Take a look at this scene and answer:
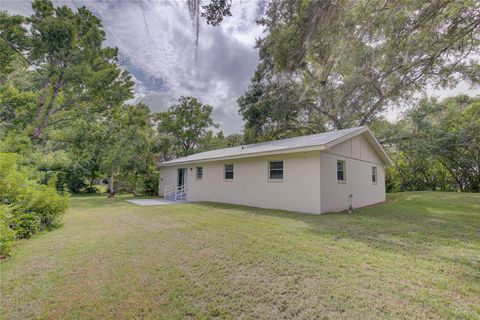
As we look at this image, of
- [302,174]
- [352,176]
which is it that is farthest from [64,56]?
[352,176]

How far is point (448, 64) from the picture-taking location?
625cm

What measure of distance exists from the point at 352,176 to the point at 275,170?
360 cm

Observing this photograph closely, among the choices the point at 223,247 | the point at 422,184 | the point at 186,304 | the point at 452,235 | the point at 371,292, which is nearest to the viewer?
the point at 186,304

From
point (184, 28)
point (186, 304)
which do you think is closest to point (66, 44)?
point (184, 28)

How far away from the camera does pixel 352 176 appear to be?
31.4 ft

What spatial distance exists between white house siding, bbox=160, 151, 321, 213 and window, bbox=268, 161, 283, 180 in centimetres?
18

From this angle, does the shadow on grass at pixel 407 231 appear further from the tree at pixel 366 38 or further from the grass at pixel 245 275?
the tree at pixel 366 38

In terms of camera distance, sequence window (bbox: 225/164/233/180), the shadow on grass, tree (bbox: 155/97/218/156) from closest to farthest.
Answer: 1. the shadow on grass
2. window (bbox: 225/164/233/180)
3. tree (bbox: 155/97/218/156)

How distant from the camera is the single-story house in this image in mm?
7883

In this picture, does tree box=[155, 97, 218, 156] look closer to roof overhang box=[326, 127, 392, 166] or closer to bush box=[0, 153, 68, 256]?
bush box=[0, 153, 68, 256]

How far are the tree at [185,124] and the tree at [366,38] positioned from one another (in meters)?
18.8

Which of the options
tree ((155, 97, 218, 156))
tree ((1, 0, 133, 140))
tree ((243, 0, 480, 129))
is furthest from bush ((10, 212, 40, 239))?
tree ((155, 97, 218, 156))

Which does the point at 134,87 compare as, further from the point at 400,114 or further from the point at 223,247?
the point at 400,114

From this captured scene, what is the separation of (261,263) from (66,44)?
14848 millimetres
